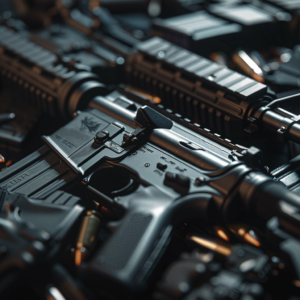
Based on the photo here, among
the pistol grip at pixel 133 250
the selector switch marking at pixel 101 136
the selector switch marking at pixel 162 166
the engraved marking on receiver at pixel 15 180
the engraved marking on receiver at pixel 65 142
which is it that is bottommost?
the engraved marking on receiver at pixel 15 180

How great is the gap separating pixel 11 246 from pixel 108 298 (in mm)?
387

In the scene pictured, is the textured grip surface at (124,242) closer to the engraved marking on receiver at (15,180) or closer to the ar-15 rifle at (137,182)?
the ar-15 rifle at (137,182)

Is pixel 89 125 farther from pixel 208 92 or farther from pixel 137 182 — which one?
pixel 208 92

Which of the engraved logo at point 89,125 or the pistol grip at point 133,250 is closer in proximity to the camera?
the pistol grip at point 133,250

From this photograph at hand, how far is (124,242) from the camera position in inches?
56.4

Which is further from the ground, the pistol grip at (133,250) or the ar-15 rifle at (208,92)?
the ar-15 rifle at (208,92)

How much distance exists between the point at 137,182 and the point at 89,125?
0.51 metres

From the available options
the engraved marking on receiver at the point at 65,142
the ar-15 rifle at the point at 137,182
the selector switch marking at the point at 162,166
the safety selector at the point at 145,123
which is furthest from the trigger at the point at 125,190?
the engraved marking on receiver at the point at 65,142

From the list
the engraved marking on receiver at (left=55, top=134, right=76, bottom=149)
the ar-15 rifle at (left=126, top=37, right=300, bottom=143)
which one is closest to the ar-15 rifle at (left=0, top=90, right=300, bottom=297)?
the engraved marking on receiver at (left=55, top=134, right=76, bottom=149)

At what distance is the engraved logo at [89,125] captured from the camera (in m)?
2.07

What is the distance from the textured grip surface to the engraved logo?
680 millimetres

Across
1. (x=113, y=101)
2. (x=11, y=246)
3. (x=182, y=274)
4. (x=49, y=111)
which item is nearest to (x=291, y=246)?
(x=182, y=274)

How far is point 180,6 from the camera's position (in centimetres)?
362

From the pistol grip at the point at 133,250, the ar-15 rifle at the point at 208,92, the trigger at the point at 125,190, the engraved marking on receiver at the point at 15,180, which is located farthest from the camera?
the ar-15 rifle at the point at 208,92
